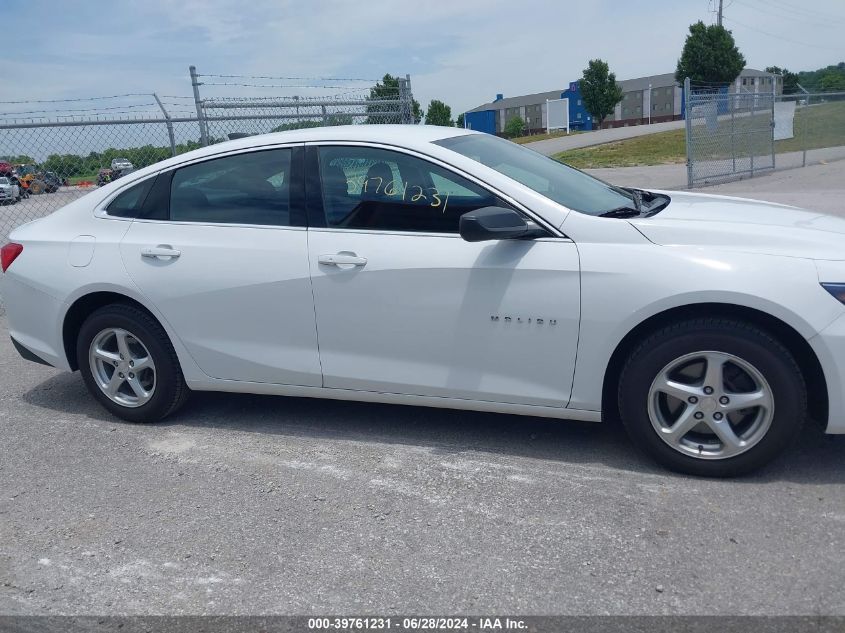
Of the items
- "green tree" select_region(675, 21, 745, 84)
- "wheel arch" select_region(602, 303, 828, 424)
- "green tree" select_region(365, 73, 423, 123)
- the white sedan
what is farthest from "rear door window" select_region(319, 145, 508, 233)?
"green tree" select_region(675, 21, 745, 84)

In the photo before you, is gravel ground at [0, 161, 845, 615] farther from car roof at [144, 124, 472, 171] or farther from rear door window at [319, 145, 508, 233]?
car roof at [144, 124, 472, 171]

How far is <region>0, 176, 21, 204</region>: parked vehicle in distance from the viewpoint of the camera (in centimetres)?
877

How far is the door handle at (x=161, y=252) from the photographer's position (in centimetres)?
434

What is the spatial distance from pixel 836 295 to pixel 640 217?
0.93 metres

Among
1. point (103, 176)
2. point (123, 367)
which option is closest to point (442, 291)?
point (123, 367)

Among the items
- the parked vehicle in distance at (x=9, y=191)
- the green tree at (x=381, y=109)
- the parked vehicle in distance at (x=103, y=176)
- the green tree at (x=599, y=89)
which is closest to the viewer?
the parked vehicle in distance at (x=103, y=176)

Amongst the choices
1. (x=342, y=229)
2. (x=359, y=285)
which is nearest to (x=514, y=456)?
(x=359, y=285)

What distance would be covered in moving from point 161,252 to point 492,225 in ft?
6.38

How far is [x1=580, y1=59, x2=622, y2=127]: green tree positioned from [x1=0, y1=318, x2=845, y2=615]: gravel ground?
5854 centimetres

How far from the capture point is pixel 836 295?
3.27m

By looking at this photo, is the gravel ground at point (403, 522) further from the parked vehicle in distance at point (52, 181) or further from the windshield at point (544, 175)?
the parked vehicle in distance at point (52, 181)

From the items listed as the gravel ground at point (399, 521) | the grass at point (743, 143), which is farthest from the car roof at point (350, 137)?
the grass at point (743, 143)

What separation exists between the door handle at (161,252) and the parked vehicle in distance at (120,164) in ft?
14.7

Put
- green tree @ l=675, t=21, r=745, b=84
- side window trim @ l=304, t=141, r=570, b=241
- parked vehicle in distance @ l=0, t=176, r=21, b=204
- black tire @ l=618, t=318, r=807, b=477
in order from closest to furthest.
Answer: black tire @ l=618, t=318, r=807, b=477 < side window trim @ l=304, t=141, r=570, b=241 < parked vehicle in distance @ l=0, t=176, r=21, b=204 < green tree @ l=675, t=21, r=745, b=84
